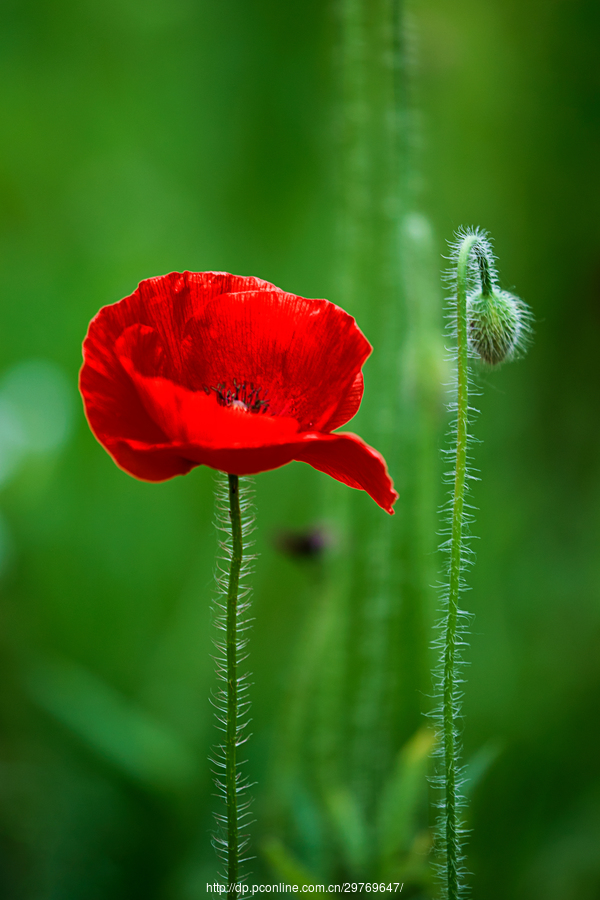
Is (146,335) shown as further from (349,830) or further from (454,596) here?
(349,830)

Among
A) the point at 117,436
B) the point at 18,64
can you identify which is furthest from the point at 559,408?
the point at 18,64

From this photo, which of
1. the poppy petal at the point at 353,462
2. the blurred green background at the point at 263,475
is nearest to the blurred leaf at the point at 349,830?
the blurred green background at the point at 263,475

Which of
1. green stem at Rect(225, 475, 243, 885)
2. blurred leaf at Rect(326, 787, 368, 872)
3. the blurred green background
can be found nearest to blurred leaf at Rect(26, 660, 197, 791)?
the blurred green background

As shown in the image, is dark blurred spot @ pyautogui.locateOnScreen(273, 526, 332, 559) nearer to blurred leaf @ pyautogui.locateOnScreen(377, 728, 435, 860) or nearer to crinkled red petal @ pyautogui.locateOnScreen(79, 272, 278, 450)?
blurred leaf @ pyautogui.locateOnScreen(377, 728, 435, 860)

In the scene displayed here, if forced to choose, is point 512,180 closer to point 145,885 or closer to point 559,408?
point 559,408

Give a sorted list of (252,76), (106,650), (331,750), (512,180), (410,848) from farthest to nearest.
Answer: (252,76), (512,180), (106,650), (331,750), (410,848)

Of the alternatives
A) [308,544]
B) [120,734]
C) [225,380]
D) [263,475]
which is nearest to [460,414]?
[225,380]
